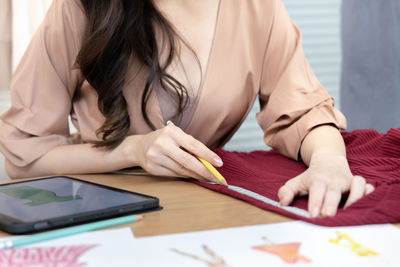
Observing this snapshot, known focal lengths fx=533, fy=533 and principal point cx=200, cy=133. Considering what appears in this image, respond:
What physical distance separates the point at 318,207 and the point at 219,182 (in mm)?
213

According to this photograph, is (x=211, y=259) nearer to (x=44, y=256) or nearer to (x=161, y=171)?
(x=44, y=256)

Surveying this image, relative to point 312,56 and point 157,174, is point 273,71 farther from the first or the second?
point 312,56

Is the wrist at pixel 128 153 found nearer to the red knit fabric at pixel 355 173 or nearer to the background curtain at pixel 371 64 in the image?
the red knit fabric at pixel 355 173

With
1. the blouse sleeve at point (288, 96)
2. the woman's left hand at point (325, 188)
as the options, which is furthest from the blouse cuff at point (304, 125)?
the woman's left hand at point (325, 188)

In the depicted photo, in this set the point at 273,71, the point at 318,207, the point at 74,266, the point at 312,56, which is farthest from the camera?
the point at 312,56

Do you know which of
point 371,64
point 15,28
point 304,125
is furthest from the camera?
point 371,64

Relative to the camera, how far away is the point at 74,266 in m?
0.52

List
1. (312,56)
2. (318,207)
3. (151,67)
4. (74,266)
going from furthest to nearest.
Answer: (312,56) → (151,67) → (318,207) → (74,266)

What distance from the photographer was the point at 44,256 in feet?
1.79

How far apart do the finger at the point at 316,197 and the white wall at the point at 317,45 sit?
4.40 feet

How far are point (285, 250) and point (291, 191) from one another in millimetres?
170

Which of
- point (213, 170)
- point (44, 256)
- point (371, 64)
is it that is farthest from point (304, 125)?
point (371, 64)

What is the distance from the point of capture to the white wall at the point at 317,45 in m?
2.09

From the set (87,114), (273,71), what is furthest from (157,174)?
(273,71)
